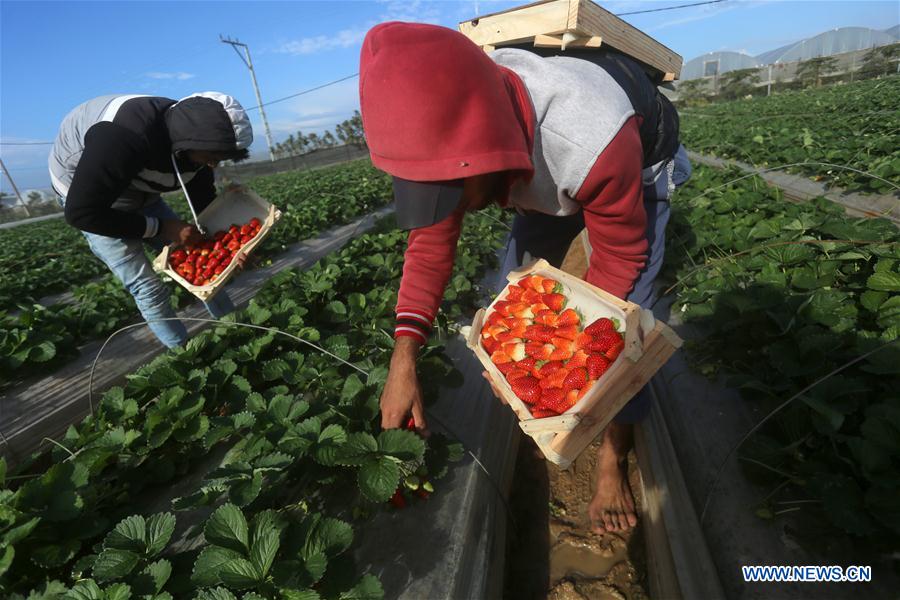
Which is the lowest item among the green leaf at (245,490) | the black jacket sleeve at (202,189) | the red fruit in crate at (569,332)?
the green leaf at (245,490)

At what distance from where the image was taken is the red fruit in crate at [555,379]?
4.38 ft

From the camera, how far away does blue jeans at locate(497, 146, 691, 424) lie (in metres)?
1.53

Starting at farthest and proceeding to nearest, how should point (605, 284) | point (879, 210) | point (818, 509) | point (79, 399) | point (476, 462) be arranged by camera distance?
point (879, 210) → point (79, 399) → point (476, 462) → point (605, 284) → point (818, 509)

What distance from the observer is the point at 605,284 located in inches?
54.6

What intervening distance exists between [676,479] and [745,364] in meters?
0.67

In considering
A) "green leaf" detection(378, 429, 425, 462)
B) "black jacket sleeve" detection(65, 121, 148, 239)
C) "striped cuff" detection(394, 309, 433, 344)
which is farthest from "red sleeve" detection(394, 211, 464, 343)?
"black jacket sleeve" detection(65, 121, 148, 239)

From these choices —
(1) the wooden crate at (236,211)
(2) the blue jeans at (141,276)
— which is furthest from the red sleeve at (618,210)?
(2) the blue jeans at (141,276)

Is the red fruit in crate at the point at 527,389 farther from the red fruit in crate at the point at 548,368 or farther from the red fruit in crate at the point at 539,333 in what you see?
the red fruit in crate at the point at 539,333

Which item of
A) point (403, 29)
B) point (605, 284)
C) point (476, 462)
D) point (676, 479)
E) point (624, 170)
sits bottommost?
point (676, 479)

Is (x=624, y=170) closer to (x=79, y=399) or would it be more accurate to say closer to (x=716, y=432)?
(x=716, y=432)

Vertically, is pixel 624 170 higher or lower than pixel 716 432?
higher

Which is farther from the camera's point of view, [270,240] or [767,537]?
[270,240]

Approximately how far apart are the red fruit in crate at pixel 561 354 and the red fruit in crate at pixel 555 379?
0.07 meters

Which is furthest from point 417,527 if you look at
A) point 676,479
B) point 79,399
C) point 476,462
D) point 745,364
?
point 79,399
